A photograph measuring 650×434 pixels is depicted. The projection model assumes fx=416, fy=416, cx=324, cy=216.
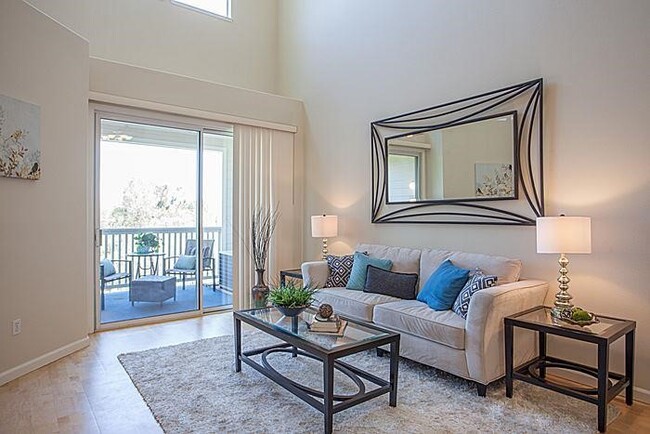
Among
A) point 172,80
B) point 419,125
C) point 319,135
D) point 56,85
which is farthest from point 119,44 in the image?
point 419,125

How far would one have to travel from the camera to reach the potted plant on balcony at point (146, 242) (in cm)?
469

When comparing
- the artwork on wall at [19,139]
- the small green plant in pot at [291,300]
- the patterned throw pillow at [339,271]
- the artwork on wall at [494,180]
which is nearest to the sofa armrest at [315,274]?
the patterned throw pillow at [339,271]

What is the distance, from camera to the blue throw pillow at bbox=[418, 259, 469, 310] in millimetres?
3283

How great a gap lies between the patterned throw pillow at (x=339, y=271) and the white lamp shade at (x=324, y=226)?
1.84 feet

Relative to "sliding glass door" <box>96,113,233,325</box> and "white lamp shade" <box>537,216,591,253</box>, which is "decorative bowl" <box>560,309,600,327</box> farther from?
"sliding glass door" <box>96,113,233,325</box>

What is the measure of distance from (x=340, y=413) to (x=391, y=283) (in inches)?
60.9

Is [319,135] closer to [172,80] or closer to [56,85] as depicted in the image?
[172,80]

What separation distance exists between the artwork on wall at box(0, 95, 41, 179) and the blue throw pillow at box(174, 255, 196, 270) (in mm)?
1910

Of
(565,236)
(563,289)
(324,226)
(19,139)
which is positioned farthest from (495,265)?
(19,139)

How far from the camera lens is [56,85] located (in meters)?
3.60

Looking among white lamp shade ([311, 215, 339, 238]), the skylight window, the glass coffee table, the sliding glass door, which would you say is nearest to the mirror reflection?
white lamp shade ([311, 215, 339, 238])

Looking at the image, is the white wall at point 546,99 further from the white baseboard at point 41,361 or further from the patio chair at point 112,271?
the white baseboard at point 41,361

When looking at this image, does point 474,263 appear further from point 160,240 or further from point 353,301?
point 160,240

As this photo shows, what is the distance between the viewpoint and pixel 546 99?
3289 mm
